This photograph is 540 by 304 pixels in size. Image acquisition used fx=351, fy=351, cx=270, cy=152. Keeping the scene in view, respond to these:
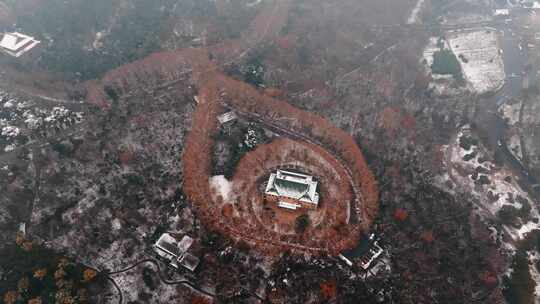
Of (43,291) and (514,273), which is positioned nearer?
(43,291)

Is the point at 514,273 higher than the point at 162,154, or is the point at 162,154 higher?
the point at 162,154

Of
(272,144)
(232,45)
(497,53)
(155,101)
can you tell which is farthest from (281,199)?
(497,53)

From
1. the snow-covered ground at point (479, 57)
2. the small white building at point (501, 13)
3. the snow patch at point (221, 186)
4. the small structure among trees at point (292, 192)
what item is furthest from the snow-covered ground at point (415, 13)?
the snow patch at point (221, 186)

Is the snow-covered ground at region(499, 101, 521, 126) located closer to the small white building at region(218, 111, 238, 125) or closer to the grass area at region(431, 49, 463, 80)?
the grass area at region(431, 49, 463, 80)

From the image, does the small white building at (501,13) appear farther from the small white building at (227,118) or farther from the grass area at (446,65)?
the small white building at (227,118)

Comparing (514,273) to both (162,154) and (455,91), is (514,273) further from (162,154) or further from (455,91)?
(162,154)

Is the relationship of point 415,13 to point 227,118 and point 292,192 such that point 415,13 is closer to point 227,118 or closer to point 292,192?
point 227,118

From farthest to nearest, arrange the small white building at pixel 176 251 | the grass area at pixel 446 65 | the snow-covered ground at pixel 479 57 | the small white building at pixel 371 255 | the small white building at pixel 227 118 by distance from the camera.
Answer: the grass area at pixel 446 65 → the snow-covered ground at pixel 479 57 → the small white building at pixel 227 118 → the small white building at pixel 371 255 → the small white building at pixel 176 251
